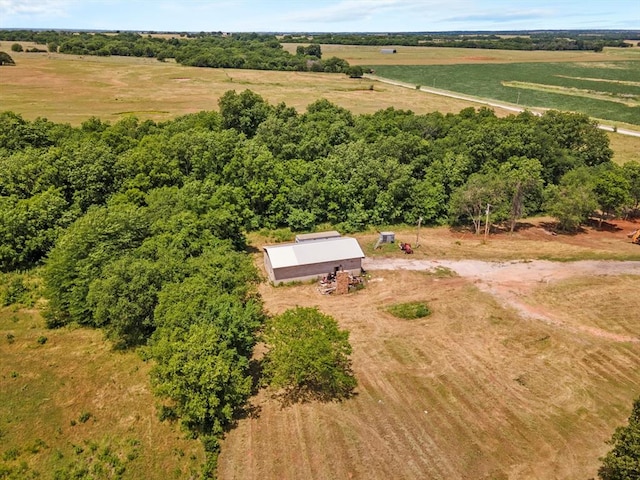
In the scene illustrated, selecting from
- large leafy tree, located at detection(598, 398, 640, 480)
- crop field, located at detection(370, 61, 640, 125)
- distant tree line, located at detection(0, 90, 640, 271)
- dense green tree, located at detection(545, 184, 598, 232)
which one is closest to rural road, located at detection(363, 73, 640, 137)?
crop field, located at detection(370, 61, 640, 125)

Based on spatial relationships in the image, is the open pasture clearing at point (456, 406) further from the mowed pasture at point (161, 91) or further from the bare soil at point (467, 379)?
the mowed pasture at point (161, 91)

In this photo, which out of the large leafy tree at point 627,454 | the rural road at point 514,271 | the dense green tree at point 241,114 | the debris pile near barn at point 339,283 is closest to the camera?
the large leafy tree at point 627,454

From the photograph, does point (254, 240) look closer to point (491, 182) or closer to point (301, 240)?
point (301, 240)

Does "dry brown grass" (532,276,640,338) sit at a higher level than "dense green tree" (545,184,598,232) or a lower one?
lower

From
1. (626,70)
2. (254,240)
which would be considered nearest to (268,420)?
(254,240)

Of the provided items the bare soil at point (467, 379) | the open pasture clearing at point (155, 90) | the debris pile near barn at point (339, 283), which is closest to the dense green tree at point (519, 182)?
the bare soil at point (467, 379)

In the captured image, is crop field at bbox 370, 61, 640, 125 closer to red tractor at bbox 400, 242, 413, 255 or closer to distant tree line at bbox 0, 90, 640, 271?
distant tree line at bbox 0, 90, 640, 271
